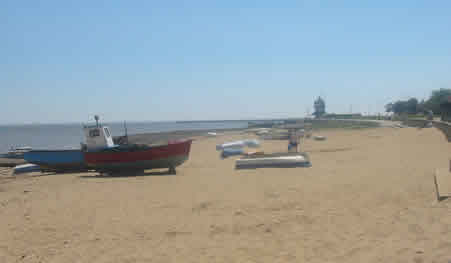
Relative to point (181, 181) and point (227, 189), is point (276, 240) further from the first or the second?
point (181, 181)

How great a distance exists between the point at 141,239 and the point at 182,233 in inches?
32.0

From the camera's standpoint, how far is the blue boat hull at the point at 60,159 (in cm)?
1692

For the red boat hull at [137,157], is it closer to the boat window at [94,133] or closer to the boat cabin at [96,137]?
the boat cabin at [96,137]

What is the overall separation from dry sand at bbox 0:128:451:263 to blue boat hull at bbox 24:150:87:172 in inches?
209

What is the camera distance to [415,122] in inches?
1437

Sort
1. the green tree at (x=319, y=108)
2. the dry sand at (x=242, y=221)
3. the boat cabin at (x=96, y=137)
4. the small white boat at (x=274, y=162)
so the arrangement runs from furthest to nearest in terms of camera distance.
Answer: the green tree at (x=319, y=108) < the boat cabin at (x=96, y=137) < the small white boat at (x=274, y=162) < the dry sand at (x=242, y=221)

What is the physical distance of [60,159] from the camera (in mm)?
17047

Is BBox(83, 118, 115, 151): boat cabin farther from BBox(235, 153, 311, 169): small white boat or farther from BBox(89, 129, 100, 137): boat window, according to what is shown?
BBox(235, 153, 311, 169): small white boat

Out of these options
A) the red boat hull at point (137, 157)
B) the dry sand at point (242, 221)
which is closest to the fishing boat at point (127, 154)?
the red boat hull at point (137, 157)

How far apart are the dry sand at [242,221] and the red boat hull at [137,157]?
3198 mm

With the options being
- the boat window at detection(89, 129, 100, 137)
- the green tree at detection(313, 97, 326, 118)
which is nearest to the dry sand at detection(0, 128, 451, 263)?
the boat window at detection(89, 129, 100, 137)

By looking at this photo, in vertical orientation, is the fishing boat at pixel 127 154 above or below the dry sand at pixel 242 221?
above

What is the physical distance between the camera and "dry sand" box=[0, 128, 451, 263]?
202 inches

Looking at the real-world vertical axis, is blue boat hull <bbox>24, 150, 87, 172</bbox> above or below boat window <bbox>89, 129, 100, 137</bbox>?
below
